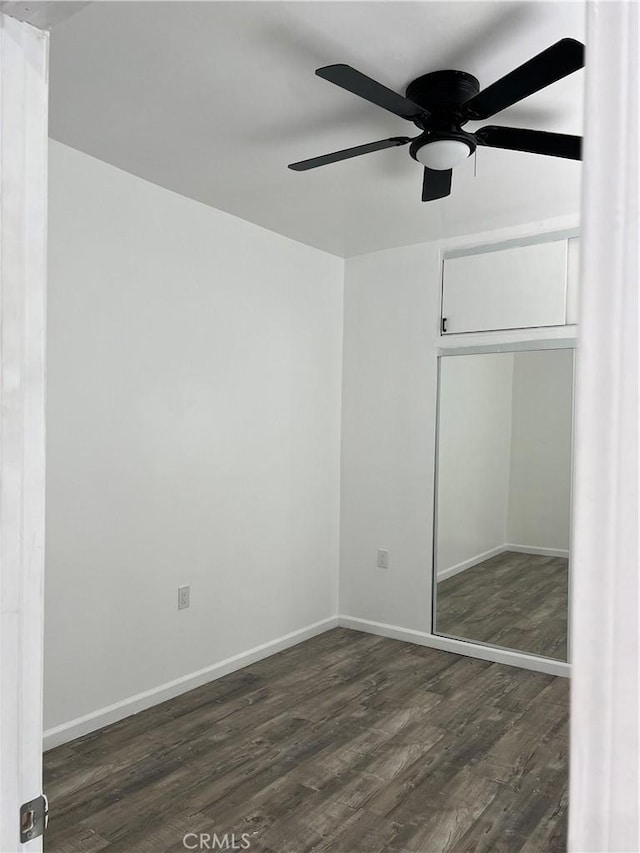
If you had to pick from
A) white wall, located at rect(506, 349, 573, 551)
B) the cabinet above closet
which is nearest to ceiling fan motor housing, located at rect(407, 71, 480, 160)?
the cabinet above closet

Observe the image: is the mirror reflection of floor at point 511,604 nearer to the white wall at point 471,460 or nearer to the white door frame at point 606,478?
the white wall at point 471,460

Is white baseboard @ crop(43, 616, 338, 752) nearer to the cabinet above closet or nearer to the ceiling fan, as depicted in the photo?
the cabinet above closet

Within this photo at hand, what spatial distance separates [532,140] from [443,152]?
0.30 metres

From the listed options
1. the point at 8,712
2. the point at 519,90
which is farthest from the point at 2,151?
the point at 519,90

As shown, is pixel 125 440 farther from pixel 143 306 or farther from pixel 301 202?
pixel 301 202

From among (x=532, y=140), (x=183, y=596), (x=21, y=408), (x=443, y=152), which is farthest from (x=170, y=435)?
(x=21, y=408)

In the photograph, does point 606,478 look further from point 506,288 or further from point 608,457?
point 506,288

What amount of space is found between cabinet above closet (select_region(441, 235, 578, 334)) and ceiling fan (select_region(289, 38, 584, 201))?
150 cm

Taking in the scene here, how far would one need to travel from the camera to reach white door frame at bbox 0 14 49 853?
973 mm

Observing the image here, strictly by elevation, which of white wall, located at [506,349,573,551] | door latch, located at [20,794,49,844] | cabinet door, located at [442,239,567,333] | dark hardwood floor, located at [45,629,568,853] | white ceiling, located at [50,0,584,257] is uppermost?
white ceiling, located at [50,0,584,257]

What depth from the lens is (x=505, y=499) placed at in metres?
4.00

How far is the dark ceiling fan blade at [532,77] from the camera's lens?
161 cm

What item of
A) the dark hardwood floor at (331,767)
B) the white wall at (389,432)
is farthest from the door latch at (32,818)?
the white wall at (389,432)

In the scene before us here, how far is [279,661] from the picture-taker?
388 cm
